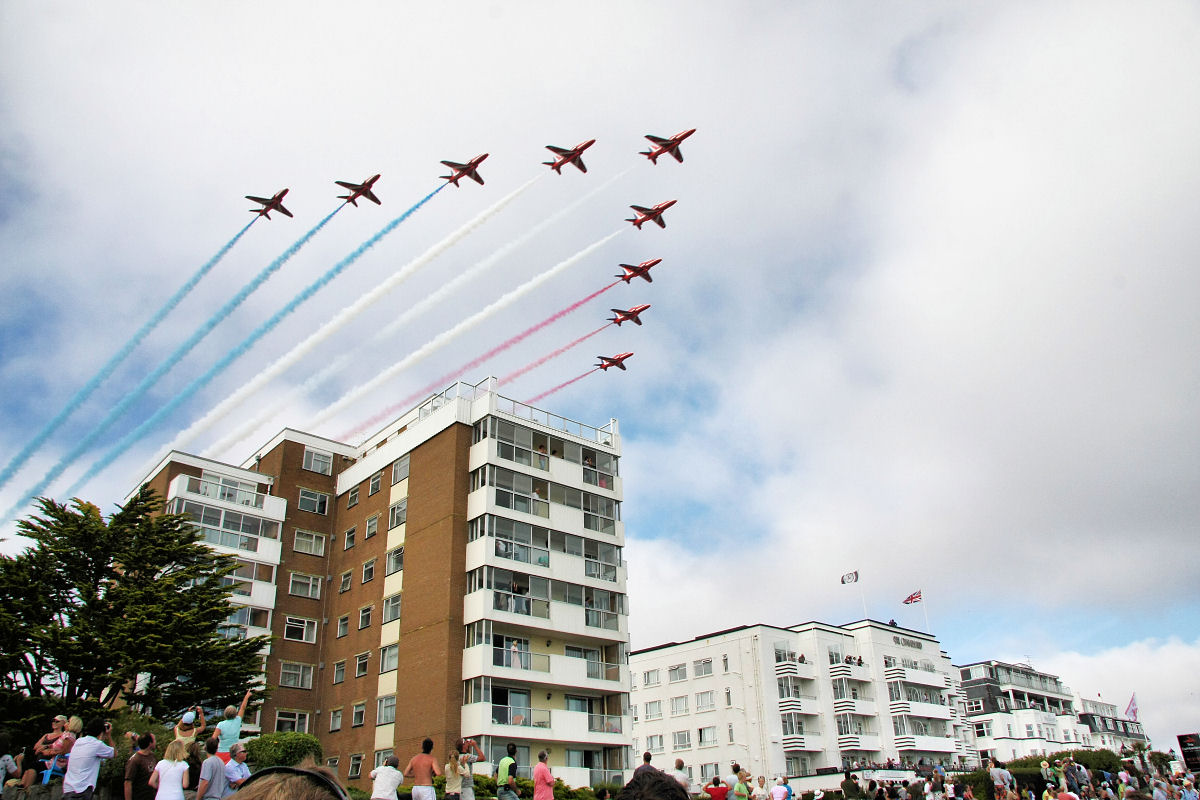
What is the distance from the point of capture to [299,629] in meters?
49.2

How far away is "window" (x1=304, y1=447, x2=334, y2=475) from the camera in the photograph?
5428 cm

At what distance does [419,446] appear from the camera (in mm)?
49031

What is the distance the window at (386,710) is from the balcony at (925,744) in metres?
44.5

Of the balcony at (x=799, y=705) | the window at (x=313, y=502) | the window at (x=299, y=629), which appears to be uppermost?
the window at (x=313, y=502)

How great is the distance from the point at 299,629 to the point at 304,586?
258 centimetres

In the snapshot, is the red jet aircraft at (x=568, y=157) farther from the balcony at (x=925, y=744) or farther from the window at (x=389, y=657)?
the balcony at (x=925, y=744)

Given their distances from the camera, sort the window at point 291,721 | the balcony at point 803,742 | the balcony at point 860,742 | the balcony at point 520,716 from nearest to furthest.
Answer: the balcony at point 520,716, the window at point 291,721, the balcony at point 803,742, the balcony at point 860,742

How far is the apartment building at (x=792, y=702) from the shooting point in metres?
63.3

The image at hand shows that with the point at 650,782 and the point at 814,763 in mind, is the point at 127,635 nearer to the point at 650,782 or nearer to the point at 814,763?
the point at 650,782

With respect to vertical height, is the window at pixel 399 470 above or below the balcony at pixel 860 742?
above

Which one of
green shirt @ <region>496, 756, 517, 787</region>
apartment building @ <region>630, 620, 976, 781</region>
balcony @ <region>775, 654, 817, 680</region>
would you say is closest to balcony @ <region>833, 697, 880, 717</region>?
apartment building @ <region>630, 620, 976, 781</region>

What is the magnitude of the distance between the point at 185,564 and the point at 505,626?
14814 millimetres

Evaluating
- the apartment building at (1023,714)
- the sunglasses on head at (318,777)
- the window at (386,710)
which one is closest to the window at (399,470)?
the window at (386,710)

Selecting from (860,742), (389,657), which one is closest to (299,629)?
(389,657)
